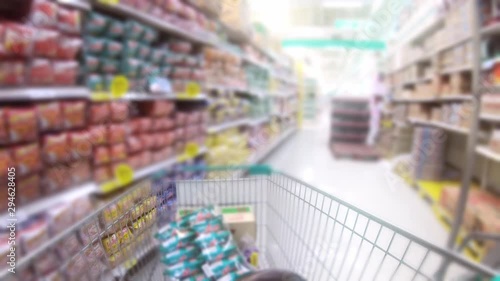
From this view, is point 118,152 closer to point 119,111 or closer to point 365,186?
point 119,111

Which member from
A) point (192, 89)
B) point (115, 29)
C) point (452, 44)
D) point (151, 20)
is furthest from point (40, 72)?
point (452, 44)

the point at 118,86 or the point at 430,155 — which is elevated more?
the point at 118,86

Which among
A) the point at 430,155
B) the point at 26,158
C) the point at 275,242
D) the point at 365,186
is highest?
the point at 26,158

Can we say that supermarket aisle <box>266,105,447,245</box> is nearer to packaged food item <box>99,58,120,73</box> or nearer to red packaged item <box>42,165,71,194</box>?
red packaged item <box>42,165,71,194</box>

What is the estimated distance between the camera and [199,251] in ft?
2.82

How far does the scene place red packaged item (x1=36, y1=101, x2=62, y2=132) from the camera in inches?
45.3

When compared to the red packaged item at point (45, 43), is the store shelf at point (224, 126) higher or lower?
lower

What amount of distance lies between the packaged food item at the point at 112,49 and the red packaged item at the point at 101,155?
510mm

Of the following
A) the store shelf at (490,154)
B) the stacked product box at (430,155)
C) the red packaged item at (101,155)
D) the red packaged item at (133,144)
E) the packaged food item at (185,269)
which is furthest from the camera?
the stacked product box at (430,155)

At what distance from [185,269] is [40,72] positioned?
0.96 metres

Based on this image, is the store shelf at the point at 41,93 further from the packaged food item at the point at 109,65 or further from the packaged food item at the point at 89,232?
Answer: the packaged food item at the point at 89,232

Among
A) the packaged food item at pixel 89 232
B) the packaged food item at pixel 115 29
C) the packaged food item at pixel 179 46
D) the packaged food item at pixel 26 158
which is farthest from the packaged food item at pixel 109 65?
the packaged food item at pixel 89 232

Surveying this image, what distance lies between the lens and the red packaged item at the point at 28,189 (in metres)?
1.08

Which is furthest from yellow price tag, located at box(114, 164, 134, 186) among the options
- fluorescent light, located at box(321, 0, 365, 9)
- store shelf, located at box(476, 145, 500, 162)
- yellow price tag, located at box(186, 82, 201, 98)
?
fluorescent light, located at box(321, 0, 365, 9)
